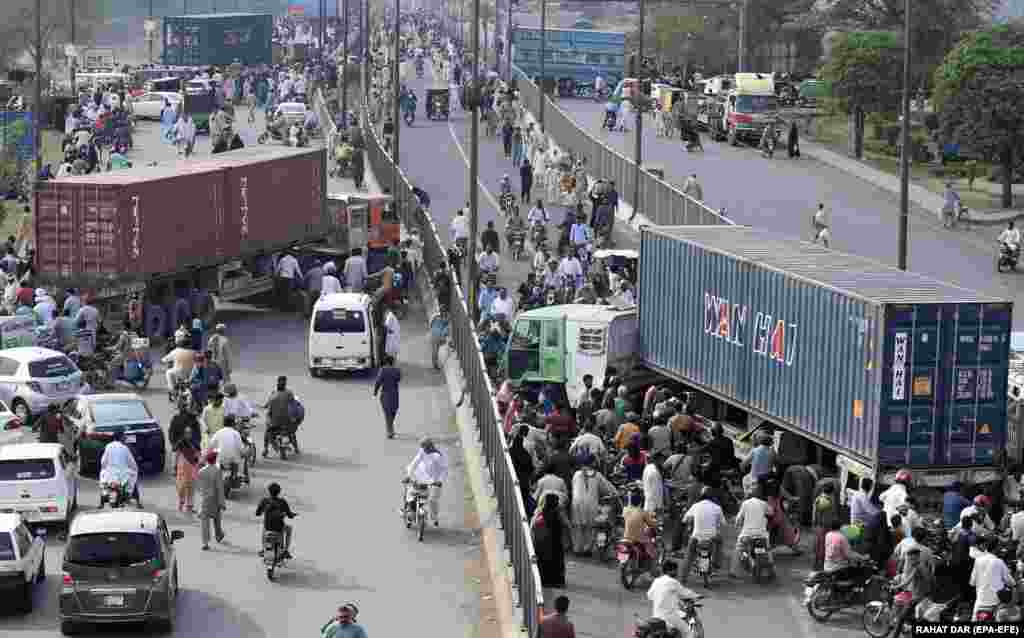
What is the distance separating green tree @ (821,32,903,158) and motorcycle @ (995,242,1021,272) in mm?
25777

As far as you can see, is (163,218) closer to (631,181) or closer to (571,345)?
(571,345)

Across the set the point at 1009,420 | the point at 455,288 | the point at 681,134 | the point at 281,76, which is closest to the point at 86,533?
the point at 1009,420

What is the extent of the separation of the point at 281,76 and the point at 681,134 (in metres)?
31.2

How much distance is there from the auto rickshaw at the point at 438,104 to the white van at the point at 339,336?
54154 mm

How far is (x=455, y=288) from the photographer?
4153 cm

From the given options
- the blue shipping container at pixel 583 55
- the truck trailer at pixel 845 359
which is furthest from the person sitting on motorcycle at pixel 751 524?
the blue shipping container at pixel 583 55

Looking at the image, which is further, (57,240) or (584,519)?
(57,240)

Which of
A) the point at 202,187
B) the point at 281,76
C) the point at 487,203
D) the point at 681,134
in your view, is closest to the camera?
the point at 202,187

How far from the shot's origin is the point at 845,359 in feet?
93.1

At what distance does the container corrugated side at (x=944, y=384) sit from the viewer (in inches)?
1077

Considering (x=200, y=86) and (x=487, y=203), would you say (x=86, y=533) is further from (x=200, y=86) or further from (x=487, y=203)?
(x=200, y=86)

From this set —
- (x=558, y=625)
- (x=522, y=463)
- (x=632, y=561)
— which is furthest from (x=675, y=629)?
(x=522, y=463)

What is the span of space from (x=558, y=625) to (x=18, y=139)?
61934mm

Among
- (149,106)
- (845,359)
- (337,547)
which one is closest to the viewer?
(337,547)
